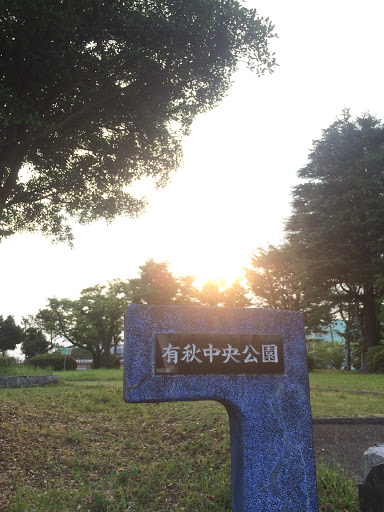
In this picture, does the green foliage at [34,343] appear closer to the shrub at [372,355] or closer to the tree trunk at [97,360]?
the tree trunk at [97,360]

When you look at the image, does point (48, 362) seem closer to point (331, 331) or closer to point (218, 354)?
point (218, 354)

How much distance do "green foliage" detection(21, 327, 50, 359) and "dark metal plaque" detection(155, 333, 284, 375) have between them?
153 ft

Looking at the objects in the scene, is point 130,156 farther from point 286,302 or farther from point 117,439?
point 286,302

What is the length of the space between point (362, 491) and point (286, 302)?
89.5 feet

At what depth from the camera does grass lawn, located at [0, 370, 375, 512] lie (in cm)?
445

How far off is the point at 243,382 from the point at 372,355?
19460 mm

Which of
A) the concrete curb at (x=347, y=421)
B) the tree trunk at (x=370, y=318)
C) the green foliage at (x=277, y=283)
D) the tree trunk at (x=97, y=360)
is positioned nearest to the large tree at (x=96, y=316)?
the tree trunk at (x=97, y=360)

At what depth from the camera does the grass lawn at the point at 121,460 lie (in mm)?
Result: 4453

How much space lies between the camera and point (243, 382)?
12.3 ft

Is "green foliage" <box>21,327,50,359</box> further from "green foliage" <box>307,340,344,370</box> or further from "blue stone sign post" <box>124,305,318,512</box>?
"blue stone sign post" <box>124,305,318,512</box>

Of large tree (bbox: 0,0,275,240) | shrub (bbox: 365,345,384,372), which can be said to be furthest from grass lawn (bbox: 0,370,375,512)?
shrub (bbox: 365,345,384,372)

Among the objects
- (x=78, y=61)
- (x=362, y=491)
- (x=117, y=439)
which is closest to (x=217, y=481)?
(x=362, y=491)

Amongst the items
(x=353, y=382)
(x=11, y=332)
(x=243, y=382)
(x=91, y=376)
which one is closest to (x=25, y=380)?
(x=91, y=376)

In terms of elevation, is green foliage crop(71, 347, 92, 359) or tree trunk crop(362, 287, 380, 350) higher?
tree trunk crop(362, 287, 380, 350)
